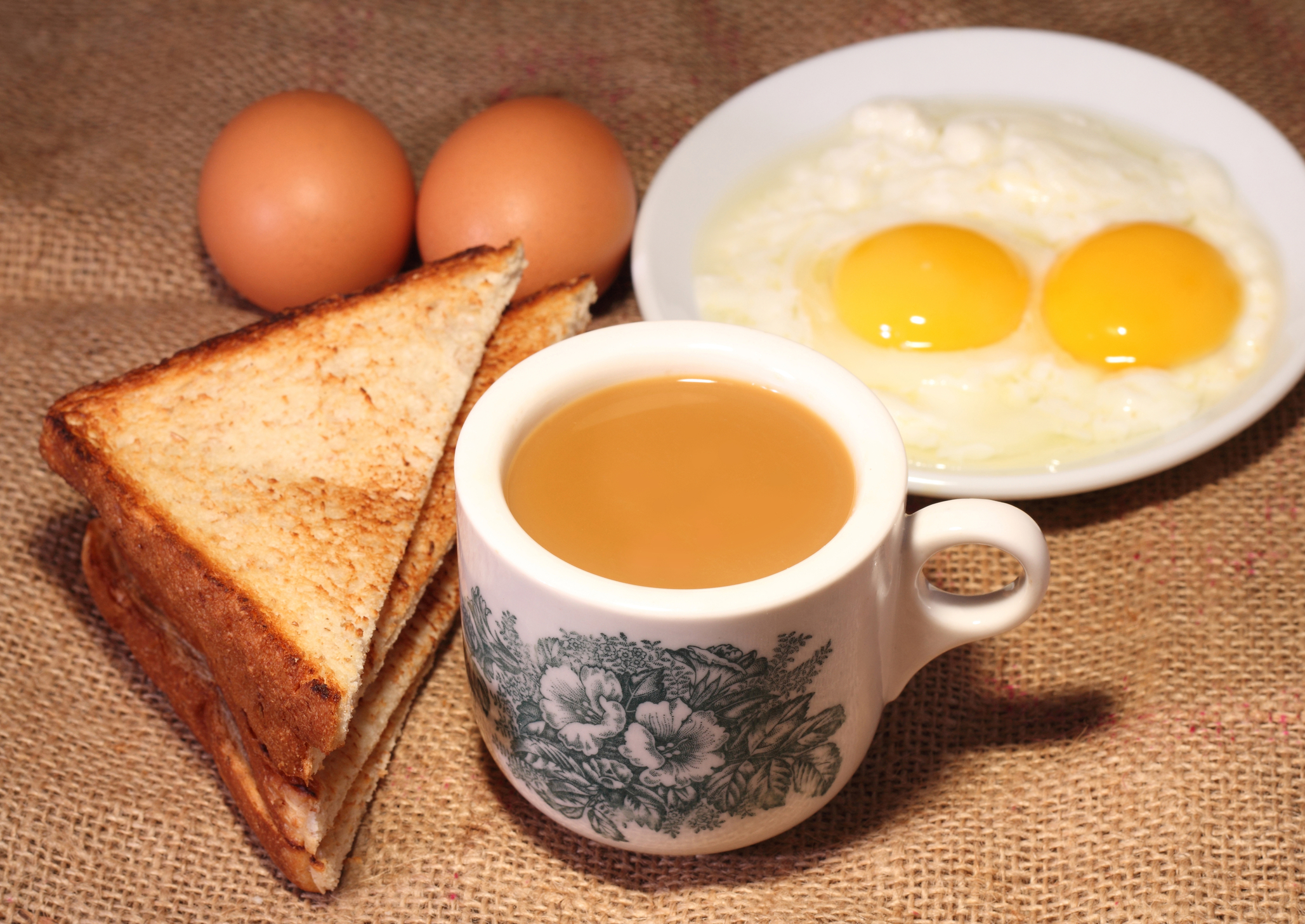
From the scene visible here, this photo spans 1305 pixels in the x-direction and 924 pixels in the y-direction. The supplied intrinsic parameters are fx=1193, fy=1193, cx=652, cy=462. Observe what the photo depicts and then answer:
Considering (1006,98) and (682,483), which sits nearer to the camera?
Answer: (682,483)

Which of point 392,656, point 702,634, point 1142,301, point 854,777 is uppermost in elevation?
point 702,634

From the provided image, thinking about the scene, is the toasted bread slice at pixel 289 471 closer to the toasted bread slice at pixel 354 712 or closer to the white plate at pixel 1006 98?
the toasted bread slice at pixel 354 712

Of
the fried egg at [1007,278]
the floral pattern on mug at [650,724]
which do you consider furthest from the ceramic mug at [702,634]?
the fried egg at [1007,278]

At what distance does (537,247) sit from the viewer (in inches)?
83.6

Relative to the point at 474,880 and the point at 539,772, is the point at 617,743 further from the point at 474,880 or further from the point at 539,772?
the point at 474,880

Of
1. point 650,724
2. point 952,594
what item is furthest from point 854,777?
point 650,724

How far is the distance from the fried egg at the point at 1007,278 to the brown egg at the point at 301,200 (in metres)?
0.62

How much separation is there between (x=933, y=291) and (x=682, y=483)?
1.04 m

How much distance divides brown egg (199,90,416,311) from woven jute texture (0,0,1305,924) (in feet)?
0.69

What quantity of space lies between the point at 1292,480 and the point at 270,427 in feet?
5.39

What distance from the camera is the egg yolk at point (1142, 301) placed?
2.07m

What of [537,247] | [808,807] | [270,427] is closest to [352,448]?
[270,427]

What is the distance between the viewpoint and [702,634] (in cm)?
109

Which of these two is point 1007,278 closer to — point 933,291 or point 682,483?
point 933,291
